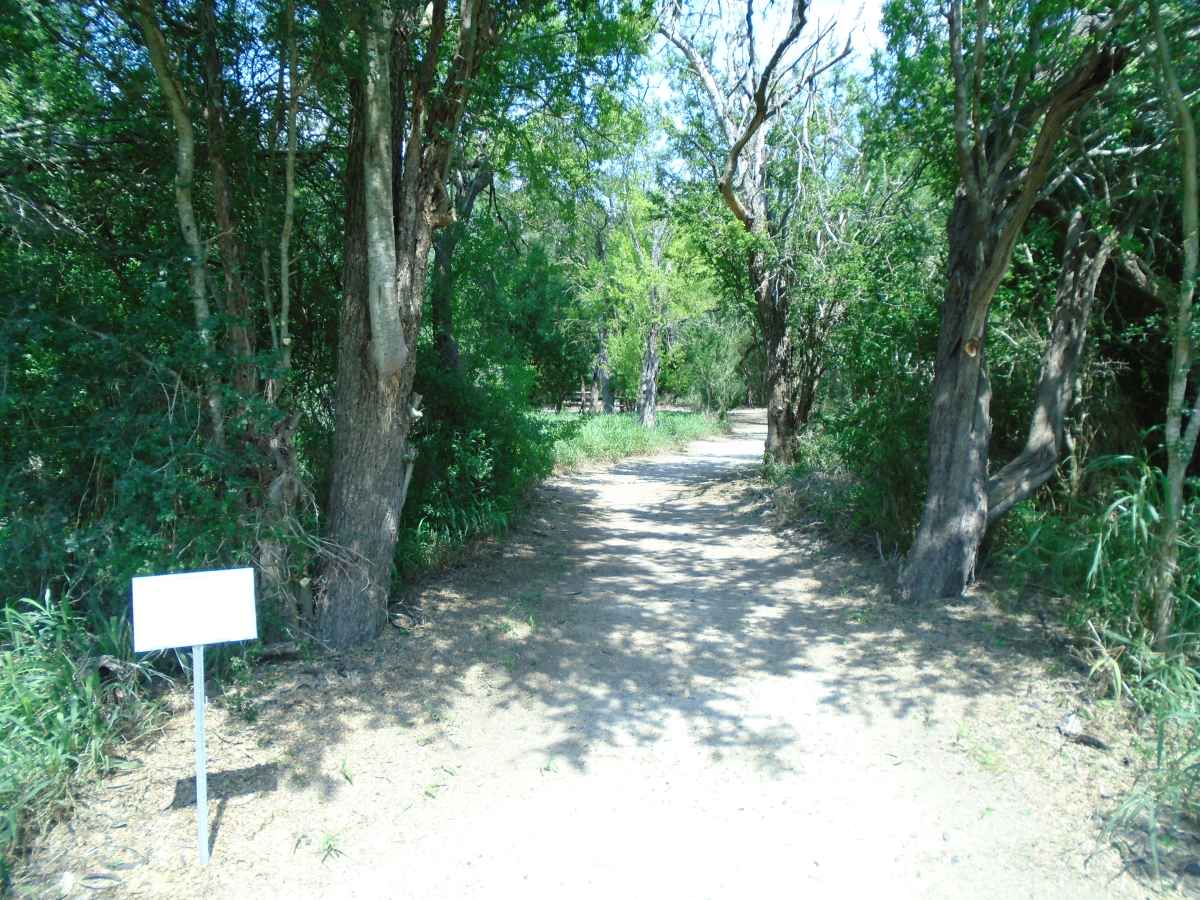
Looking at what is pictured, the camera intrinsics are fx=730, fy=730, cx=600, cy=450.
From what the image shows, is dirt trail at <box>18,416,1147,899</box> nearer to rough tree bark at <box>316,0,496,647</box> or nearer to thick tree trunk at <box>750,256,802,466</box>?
rough tree bark at <box>316,0,496,647</box>

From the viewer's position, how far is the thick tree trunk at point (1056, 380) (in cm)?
631

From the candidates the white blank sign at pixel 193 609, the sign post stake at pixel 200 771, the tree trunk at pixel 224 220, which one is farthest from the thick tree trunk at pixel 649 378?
the sign post stake at pixel 200 771

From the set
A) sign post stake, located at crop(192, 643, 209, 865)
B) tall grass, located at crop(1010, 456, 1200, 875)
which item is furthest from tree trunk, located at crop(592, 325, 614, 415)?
sign post stake, located at crop(192, 643, 209, 865)

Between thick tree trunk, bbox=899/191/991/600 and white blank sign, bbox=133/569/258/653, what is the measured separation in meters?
5.46

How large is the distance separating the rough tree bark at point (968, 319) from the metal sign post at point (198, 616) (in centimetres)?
547

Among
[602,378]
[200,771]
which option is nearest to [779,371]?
[200,771]

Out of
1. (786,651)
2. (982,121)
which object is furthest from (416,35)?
(786,651)

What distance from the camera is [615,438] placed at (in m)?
20.1

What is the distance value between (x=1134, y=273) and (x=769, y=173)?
27.2 ft

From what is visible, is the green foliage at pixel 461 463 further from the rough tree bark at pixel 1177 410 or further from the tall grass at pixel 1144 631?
the rough tree bark at pixel 1177 410

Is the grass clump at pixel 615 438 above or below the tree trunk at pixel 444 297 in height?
below

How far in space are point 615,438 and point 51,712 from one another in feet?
55.1

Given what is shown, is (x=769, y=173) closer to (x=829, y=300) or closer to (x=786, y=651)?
(x=829, y=300)

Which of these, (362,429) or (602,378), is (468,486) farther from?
(602,378)
